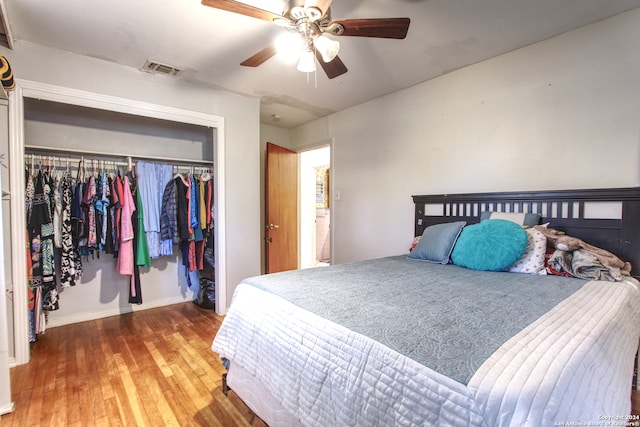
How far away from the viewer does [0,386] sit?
164cm

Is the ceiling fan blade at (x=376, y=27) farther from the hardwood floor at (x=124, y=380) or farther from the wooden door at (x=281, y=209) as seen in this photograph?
the wooden door at (x=281, y=209)

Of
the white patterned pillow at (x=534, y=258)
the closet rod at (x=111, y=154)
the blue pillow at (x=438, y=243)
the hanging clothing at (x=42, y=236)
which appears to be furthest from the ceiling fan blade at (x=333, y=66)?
the hanging clothing at (x=42, y=236)

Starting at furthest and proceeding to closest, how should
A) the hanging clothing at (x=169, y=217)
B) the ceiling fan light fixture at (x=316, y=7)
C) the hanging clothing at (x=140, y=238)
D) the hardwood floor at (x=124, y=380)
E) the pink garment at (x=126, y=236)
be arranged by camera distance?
1. the hanging clothing at (x=169, y=217)
2. the hanging clothing at (x=140, y=238)
3. the pink garment at (x=126, y=236)
4. the hardwood floor at (x=124, y=380)
5. the ceiling fan light fixture at (x=316, y=7)

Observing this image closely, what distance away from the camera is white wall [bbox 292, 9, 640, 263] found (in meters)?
1.97

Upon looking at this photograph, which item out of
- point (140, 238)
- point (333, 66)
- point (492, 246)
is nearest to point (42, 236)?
point (140, 238)

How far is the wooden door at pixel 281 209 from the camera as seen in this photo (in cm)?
409

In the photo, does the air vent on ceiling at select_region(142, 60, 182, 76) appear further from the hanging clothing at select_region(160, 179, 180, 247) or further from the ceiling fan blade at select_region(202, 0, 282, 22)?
the ceiling fan blade at select_region(202, 0, 282, 22)

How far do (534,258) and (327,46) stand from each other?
1.85m

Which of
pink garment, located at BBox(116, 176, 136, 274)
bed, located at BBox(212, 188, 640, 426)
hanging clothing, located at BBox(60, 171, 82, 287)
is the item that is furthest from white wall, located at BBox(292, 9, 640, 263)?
hanging clothing, located at BBox(60, 171, 82, 287)

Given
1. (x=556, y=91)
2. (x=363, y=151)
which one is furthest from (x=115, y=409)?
(x=556, y=91)

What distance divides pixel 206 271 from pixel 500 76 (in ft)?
11.9

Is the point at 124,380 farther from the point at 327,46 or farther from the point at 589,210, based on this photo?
the point at 589,210

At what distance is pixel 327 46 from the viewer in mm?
1722

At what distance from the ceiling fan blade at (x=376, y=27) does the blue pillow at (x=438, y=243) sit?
147 cm
